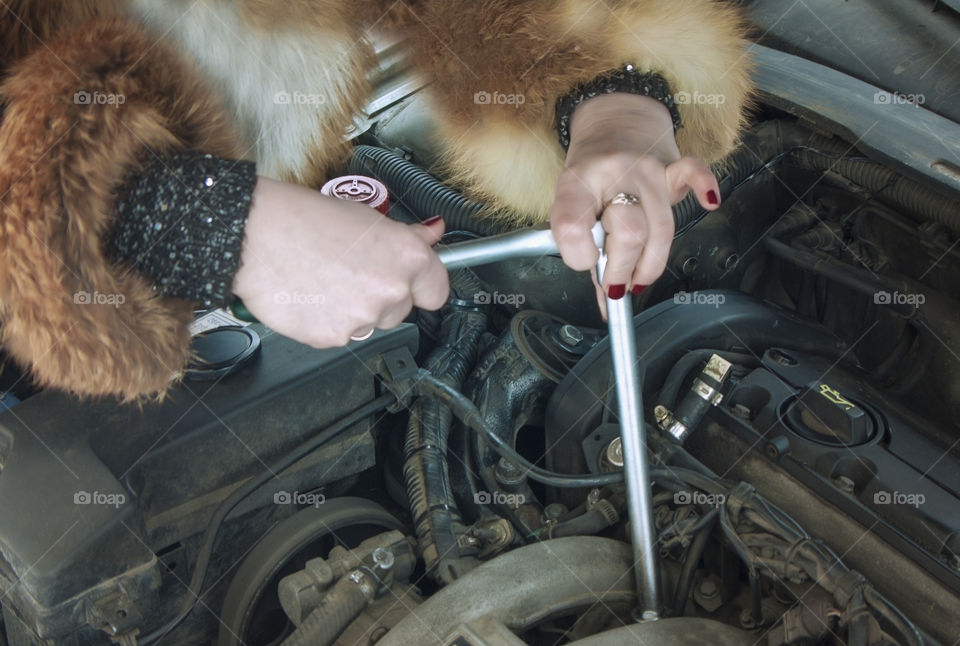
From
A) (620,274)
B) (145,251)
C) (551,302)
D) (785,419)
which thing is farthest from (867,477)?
(145,251)

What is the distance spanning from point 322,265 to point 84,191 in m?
0.21

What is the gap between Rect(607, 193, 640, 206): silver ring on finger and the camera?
815 mm

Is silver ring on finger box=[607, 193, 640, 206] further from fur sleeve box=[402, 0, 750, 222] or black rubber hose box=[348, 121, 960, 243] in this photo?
black rubber hose box=[348, 121, 960, 243]

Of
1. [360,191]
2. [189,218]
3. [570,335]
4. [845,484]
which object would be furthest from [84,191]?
[845,484]

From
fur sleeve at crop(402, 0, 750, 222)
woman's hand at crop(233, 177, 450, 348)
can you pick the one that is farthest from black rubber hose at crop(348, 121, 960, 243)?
woman's hand at crop(233, 177, 450, 348)

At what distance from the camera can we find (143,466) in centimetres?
97

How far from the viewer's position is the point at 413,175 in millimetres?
1519

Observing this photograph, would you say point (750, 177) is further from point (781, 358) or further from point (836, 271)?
point (781, 358)

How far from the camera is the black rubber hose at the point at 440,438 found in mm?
1057

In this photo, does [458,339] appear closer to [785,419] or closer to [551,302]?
[551,302]

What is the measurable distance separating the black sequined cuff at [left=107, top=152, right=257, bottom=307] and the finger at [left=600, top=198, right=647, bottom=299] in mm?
346

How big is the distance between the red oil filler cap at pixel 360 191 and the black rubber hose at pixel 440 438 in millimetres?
178

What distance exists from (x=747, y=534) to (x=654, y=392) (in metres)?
0.31

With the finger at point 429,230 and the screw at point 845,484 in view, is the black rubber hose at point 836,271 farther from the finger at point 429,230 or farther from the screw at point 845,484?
the finger at point 429,230
